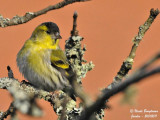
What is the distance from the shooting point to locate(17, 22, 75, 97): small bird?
1939mm

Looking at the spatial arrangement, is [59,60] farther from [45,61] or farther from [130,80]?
[130,80]

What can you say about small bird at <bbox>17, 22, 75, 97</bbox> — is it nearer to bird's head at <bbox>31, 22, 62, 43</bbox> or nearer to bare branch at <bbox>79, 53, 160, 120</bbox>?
bird's head at <bbox>31, 22, 62, 43</bbox>

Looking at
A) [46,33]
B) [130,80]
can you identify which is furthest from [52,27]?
[130,80]

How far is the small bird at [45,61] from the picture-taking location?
6.36ft

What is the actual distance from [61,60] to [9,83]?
69cm

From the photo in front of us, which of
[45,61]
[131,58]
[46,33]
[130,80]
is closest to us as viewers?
[130,80]

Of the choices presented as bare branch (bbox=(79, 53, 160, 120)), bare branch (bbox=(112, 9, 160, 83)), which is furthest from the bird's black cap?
bare branch (bbox=(79, 53, 160, 120))

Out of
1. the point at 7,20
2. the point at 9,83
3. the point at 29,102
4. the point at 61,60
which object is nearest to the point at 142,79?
the point at 29,102

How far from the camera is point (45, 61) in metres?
2.01

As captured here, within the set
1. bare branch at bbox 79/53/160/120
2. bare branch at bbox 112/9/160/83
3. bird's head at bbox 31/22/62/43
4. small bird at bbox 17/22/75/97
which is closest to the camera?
bare branch at bbox 79/53/160/120

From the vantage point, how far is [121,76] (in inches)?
43.6

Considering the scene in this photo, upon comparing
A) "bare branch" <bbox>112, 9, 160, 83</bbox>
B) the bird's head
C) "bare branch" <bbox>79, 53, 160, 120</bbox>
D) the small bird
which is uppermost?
the bird's head

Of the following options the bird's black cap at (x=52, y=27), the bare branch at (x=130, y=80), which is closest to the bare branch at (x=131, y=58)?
the bare branch at (x=130, y=80)

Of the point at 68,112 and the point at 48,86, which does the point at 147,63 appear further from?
the point at 48,86
